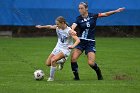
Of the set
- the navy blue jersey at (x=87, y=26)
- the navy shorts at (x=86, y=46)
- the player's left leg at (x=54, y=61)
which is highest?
the navy blue jersey at (x=87, y=26)

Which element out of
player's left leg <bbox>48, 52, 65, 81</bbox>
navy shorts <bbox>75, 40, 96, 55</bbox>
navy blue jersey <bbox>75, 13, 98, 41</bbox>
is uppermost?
navy blue jersey <bbox>75, 13, 98, 41</bbox>

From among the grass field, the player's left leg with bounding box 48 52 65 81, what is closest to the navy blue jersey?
the player's left leg with bounding box 48 52 65 81

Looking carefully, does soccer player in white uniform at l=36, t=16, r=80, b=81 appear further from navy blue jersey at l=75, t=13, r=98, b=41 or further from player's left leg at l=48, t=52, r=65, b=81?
navy blue jersey at l=75, t=13, r=98, b=41

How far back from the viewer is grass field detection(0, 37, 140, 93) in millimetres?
12562

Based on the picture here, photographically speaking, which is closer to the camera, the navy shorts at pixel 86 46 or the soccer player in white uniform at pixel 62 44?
the soccer player in white uniform at pixel 62 44

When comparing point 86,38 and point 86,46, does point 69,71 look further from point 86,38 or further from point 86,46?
point 86,38

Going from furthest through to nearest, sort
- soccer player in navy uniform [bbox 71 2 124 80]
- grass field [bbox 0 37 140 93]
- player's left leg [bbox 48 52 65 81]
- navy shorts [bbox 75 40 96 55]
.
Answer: navy shorts [bbox 75 40 96 55]
soccer player in navy uniform [bbox 71 2 124 80]
player's left leg [bbox 48 52 65 81]
grass field [bbox 0 37 140 93]

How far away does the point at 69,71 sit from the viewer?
1769 cm

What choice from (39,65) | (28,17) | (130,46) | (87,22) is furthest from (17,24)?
(87,22)

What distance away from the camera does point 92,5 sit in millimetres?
35594

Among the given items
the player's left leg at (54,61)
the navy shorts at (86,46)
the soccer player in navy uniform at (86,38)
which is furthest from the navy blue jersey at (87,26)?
the player's left leg at (54,61)

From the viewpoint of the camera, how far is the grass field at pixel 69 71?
12562 millimetres

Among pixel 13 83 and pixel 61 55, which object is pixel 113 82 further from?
pixel 13 83

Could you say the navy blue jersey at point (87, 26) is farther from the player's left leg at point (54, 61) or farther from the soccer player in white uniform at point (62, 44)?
the player's left leg at point (54, 61)
